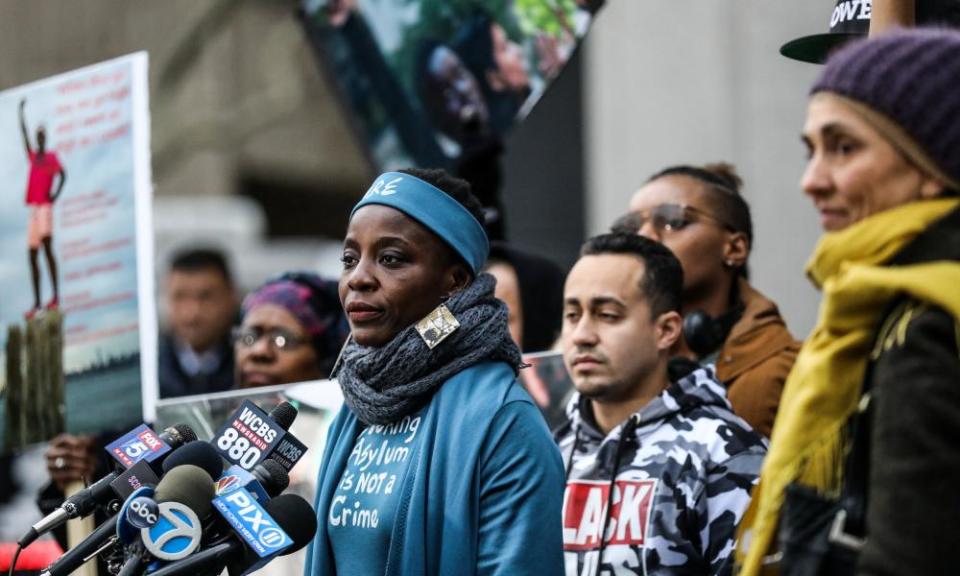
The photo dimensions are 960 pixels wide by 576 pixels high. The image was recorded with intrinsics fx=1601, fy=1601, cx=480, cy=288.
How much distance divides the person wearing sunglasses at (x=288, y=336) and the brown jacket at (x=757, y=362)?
5.67 ft

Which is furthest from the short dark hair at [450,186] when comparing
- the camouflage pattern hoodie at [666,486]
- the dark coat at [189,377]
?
the dark coat at [189,377]

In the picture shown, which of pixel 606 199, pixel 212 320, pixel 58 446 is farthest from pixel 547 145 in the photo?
pixel 58 446

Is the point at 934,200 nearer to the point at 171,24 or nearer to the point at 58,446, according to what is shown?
the point at 58,446

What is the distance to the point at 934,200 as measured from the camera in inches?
110


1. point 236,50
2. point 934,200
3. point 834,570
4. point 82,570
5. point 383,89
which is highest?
point 236,50

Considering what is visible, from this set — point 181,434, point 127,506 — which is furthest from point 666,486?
point 127,506

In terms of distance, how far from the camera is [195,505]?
10.5 feet

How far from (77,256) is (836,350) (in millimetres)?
4213

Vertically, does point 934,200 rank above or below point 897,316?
above

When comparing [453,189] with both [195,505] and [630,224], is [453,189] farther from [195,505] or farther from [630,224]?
[630,224]

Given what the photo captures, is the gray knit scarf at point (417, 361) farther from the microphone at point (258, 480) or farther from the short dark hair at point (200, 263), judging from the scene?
the short dark hair at point (200, 263)

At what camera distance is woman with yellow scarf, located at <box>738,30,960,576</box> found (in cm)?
259

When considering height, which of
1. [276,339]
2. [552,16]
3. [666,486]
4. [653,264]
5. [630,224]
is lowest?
[666,486]

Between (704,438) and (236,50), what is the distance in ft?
39.4
